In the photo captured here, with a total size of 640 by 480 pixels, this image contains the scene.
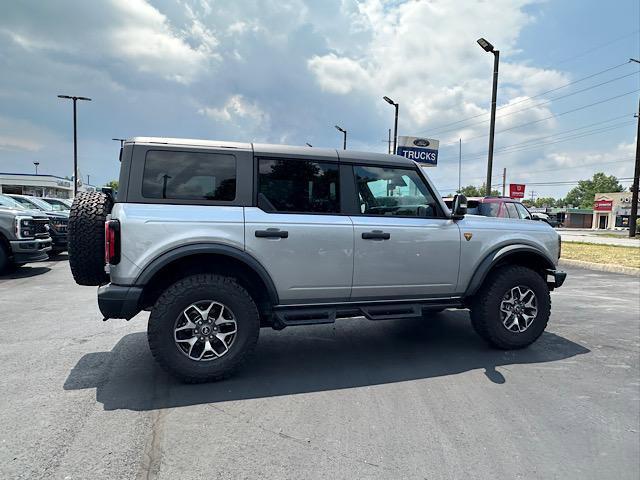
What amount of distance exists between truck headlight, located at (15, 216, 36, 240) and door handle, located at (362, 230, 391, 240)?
26.9 ft

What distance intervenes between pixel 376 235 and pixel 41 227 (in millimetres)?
8862

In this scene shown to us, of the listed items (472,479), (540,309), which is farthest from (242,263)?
(540,309)

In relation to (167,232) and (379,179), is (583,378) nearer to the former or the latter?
(379,179)

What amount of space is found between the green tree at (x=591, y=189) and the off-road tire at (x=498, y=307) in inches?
4738

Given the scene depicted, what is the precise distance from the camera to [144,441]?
2.62 meters

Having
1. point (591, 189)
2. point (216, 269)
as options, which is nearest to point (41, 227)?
point (216, 269)

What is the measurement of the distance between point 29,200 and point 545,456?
14607 mm

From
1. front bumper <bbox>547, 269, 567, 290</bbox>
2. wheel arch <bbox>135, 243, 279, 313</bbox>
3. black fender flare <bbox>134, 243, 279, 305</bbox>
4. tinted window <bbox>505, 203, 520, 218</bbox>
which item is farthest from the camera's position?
tinted window <bbox>505, 203, 520, 218</bbox>

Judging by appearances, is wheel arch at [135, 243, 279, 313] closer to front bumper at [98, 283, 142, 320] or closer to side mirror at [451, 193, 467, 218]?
front bumper at [98, 283, 142, 320]

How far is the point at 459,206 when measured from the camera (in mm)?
4211

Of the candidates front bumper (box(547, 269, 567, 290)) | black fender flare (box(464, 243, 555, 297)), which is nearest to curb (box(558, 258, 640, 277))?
front bumper (box(547, 269, 567, 290))

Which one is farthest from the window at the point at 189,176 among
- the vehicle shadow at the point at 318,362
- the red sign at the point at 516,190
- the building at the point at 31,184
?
the building at the point at 31,184

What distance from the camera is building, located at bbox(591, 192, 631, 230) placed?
65.9m

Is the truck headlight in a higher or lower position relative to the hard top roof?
A: lower
